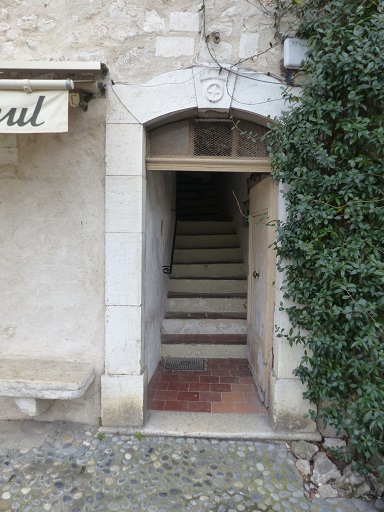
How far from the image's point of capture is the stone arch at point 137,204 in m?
2.57

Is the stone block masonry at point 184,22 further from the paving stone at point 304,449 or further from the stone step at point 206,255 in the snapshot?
the paving stone at point 304,449

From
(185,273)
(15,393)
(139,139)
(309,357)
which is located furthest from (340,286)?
(185,273)

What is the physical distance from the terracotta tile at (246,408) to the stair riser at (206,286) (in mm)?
1976

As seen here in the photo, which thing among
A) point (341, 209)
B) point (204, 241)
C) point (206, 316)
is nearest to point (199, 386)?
point (206, 316)

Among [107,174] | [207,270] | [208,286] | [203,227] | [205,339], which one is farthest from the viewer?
[203,227]

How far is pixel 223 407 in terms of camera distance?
2977 millimetres

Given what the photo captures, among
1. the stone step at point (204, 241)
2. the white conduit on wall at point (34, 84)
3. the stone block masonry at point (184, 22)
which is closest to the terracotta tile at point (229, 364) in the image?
the stone step at point (204, 241)

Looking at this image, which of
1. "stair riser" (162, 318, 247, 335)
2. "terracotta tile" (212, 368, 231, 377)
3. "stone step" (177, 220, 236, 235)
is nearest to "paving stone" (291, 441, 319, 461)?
"terracotta tile" (212, 368, 231, 377)

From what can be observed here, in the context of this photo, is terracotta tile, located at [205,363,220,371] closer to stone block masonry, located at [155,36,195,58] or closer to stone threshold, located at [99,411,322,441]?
stone threshold, located at [99,411,322,441]

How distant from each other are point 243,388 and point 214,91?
2.90 meters

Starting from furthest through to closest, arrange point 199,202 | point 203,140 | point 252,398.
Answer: point 199,202 < point 252,398 < point 203,140

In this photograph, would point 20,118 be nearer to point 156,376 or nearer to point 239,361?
point 156,376

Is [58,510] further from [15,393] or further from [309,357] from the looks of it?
[309,357]

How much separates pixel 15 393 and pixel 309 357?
2351 mm
